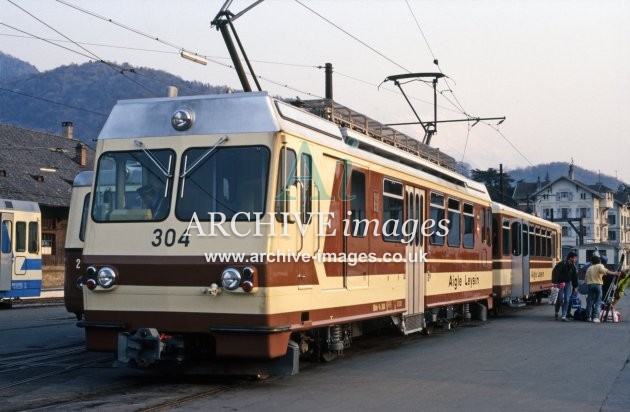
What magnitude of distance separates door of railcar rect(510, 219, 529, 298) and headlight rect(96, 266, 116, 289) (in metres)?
17.7

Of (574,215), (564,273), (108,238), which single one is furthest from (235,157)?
(574,215)

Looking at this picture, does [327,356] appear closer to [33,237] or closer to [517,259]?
[517,259]

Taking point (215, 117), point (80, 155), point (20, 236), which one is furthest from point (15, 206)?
point (80, 155)

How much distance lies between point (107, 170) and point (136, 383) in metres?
2.54

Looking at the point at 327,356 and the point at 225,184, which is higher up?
the point at 225,184

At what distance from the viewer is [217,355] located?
996 centimetres

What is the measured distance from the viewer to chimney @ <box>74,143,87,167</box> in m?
56.8

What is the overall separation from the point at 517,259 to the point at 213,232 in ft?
59.6

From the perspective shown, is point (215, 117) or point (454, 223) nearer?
point (215, 117)

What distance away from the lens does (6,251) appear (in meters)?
27.3

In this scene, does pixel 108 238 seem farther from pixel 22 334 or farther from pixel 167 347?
pixel 22 334

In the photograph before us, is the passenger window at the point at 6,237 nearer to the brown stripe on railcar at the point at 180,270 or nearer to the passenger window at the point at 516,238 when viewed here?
the passenger window at the point at 516,238

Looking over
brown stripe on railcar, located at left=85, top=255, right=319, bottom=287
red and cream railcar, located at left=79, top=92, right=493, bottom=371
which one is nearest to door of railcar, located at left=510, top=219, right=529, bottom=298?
red and cream railcar, located at left=79, top=92, right=493, bottom=371

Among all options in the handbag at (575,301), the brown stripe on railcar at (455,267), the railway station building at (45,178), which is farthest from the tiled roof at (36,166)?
the brown stripe on railcar at (455,267)
